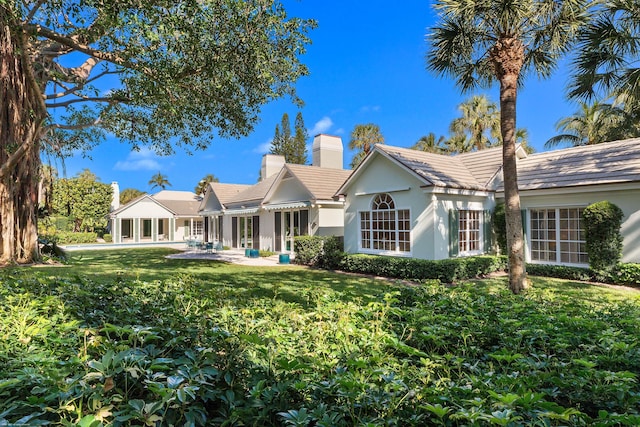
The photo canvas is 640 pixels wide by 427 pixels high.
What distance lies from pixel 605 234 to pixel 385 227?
32.4 ft

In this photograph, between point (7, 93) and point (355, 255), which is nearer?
point (7, 93)

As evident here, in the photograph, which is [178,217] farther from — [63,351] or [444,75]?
[63,351]

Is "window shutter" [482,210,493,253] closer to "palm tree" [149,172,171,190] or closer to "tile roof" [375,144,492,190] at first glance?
"tile roof" [375,144,492,190]

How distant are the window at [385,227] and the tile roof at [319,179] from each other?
5266 mm

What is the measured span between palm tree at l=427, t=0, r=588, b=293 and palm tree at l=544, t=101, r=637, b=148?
75.0 ft

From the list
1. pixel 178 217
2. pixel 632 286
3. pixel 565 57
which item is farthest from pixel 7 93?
pixel 178 217

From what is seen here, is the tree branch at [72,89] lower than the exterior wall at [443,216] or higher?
higher

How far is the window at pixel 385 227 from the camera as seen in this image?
1903 centimetres

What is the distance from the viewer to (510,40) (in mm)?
12180

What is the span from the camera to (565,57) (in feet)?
46.9

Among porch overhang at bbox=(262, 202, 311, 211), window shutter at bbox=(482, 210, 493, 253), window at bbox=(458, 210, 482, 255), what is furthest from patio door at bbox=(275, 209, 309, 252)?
window shutter at bbox=(482, 210, 493, 253)

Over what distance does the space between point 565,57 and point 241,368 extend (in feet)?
55.9

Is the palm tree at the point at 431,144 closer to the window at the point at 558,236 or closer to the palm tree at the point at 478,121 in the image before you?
the palm tree at the point at 478,121

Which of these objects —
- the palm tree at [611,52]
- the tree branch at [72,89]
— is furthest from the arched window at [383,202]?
the tree branch at [72,89]
